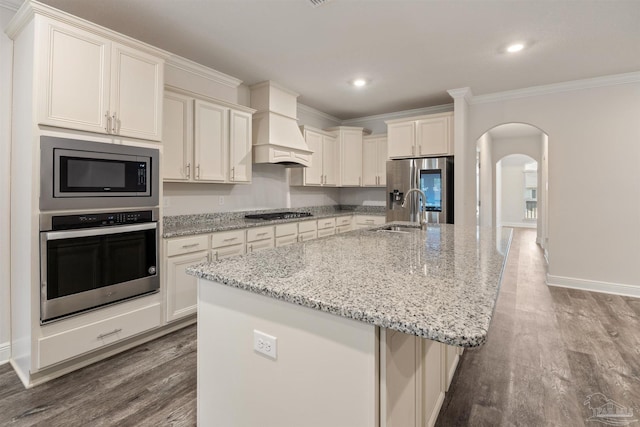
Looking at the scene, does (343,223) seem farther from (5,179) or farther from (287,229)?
(5,179)

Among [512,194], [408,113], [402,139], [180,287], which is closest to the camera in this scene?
[180,287]

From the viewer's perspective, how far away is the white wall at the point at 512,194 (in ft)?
37.3

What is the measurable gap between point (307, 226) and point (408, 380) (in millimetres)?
3185

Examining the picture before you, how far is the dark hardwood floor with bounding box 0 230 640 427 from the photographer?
1.76 metres

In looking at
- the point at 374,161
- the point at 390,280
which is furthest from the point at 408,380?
the point at 374,161

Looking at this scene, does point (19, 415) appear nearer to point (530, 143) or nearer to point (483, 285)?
point (483, 285)

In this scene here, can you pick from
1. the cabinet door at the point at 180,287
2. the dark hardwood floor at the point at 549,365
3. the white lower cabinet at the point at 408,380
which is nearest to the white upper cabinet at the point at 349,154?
the dark hardwood floor at the point at 549,365

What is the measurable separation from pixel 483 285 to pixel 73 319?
99.2 inches

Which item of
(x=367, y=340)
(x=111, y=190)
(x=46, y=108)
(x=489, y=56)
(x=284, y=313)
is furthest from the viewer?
(x=489, y=56)

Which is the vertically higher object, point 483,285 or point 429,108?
point 429,108

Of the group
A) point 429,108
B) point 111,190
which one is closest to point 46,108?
point 111,190

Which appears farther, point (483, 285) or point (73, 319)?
point (73, 319)

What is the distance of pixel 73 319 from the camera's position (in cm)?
216

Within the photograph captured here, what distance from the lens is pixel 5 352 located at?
2.29 meters
